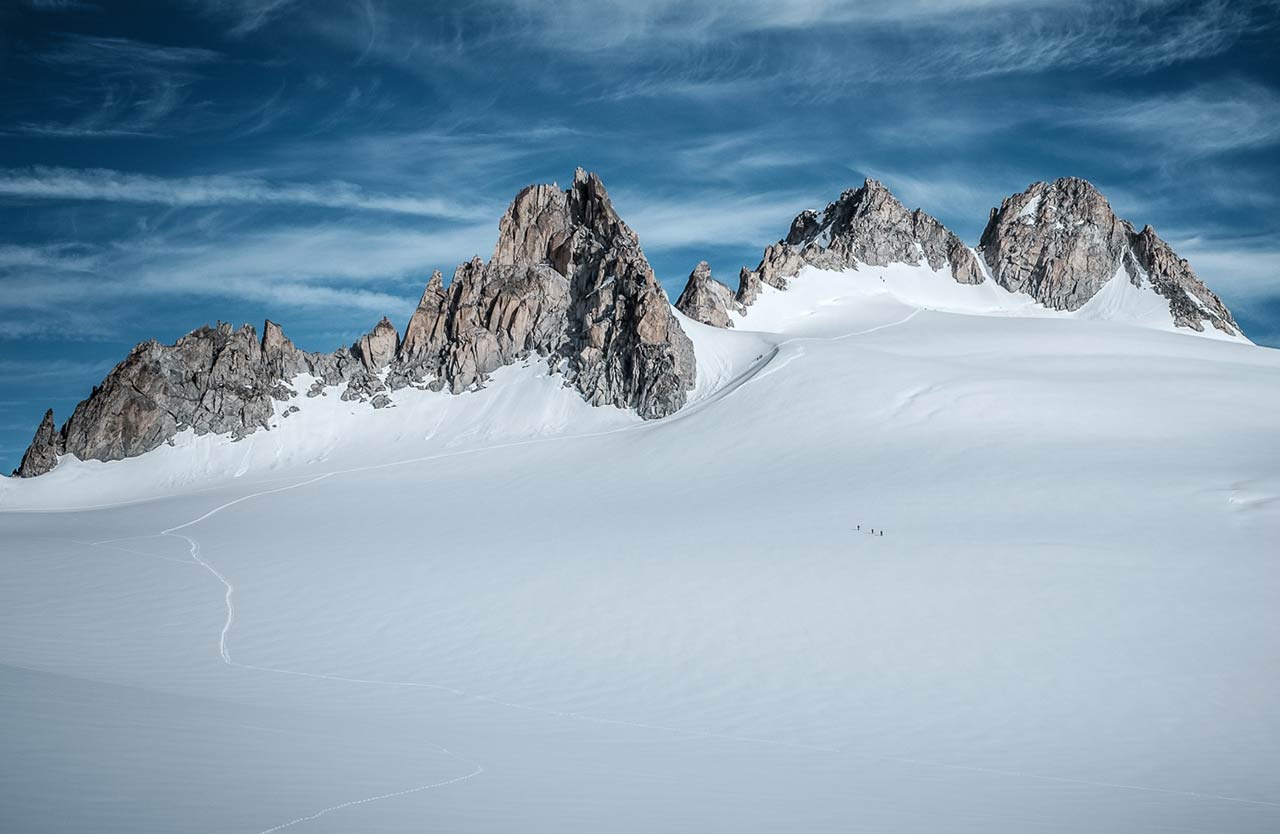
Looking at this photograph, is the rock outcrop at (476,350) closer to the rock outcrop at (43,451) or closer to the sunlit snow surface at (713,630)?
the rock outcrop at (43,451)

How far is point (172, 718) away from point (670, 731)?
9239mm

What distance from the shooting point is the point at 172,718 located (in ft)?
39.3

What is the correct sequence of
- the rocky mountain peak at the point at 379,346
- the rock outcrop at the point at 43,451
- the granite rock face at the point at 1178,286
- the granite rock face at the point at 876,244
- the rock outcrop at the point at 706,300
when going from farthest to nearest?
the granite rock face at the point at 876,244, the granite rock face at the point at 1178,286, the rock outcrop at the point at 706,300, the rocky mountain peak at the point at 379,346, the rock outcrop at the point at 43,451

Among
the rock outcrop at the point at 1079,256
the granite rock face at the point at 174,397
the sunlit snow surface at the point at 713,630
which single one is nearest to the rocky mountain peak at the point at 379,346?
the granite rock face at the point at 174,397

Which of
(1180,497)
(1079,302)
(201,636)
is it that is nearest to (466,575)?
(201,636)

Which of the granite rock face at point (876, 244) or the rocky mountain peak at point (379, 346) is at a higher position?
the granite rock face at point (876, 244)

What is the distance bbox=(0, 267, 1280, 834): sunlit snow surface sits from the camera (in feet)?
36.1

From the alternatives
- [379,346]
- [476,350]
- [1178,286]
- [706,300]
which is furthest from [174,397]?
[1178,286]

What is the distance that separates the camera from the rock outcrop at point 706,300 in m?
88.2

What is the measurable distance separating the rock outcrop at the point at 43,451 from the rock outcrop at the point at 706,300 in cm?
5541

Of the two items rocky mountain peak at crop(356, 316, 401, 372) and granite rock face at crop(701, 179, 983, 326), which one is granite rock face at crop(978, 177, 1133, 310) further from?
rocky mountain peak at crop(356, 316, 401, 372)

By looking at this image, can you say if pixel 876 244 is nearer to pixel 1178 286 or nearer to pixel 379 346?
pixel 1178 286

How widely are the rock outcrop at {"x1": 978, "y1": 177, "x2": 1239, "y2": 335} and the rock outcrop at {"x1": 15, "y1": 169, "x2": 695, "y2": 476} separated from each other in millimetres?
58343

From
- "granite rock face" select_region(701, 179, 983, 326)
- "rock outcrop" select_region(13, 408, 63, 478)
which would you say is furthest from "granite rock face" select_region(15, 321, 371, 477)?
"granite rock face" select_region(701, 179, 983, 326)
